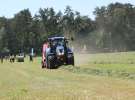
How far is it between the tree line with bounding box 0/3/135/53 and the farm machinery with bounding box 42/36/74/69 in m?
100.0

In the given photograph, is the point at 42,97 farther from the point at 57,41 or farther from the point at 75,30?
the point at 75,30

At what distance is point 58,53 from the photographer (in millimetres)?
45625

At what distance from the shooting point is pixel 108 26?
546ft

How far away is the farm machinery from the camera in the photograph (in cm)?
4541

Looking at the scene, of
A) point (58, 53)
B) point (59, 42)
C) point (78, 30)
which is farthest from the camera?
point (78, 30)

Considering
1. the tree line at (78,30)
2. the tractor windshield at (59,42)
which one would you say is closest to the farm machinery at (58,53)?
the tractor windshield at (59,42)

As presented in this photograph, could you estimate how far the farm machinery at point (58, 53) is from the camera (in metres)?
45.4

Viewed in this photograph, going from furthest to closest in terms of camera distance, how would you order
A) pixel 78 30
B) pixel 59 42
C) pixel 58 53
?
pixel 78 30 → pixel 59 42 → pixel 58 53

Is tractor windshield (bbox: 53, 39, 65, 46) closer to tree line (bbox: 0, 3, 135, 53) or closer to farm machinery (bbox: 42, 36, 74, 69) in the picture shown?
farm machinery (bbox: 42, 36, 74, 69)

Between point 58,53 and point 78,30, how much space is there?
119m

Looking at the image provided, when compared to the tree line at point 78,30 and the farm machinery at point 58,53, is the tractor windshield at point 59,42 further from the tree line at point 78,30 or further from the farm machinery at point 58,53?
the tree line at point 78,30

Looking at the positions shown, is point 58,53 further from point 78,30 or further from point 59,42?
point 78,30

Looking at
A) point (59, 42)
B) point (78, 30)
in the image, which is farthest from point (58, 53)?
point (78, 30)

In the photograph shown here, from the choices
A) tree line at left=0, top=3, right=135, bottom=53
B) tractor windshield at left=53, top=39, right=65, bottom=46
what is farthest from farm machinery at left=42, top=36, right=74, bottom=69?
tree line at left=0, top=3, right=135, bottom=53
